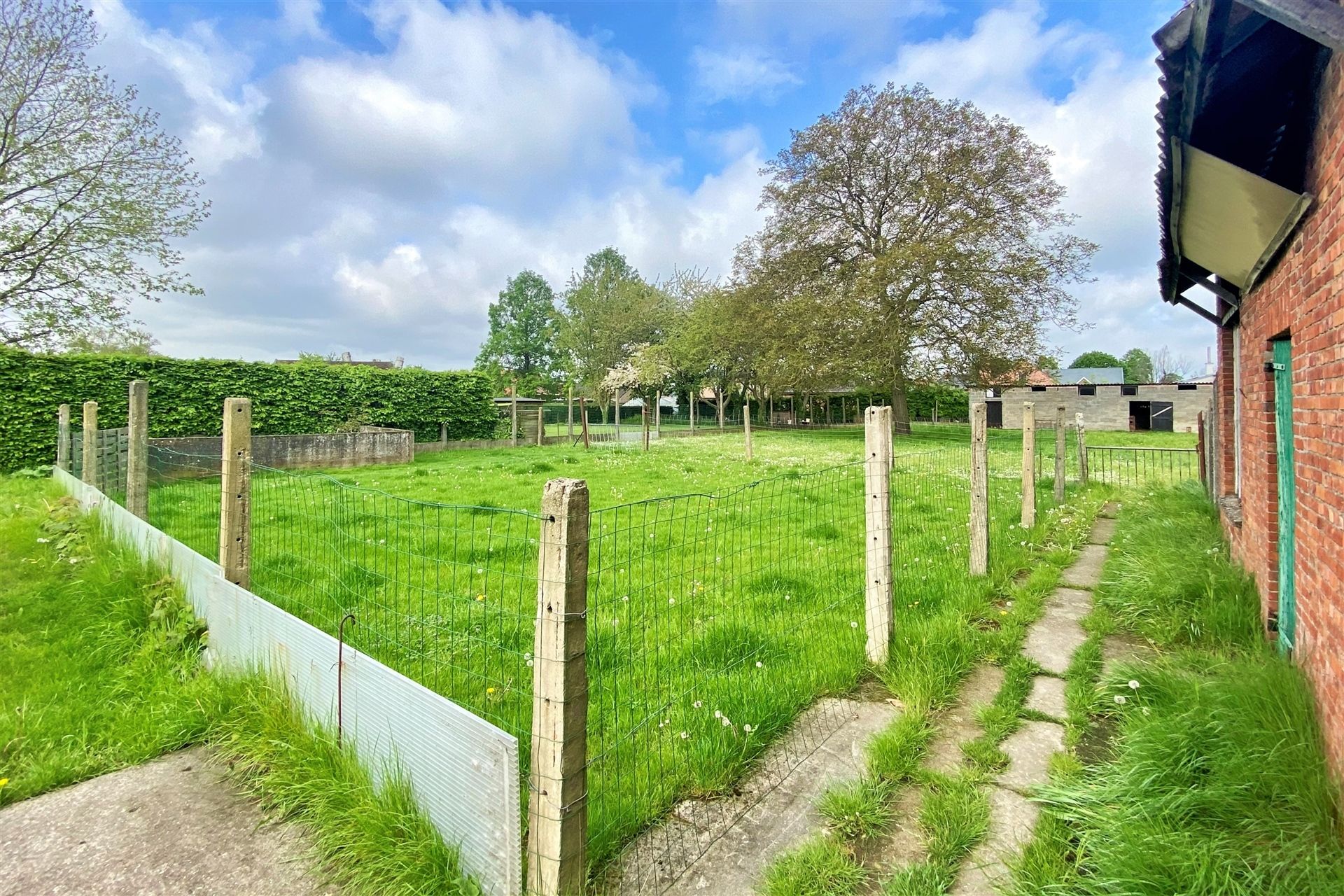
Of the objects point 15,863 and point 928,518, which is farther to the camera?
point 928,518

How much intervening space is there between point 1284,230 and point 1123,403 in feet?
128

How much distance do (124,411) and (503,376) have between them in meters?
47.2

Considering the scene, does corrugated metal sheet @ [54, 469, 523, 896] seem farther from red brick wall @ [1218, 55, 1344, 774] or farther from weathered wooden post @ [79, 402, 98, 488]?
weathered wooden post @ [79, 402, 98, 488]

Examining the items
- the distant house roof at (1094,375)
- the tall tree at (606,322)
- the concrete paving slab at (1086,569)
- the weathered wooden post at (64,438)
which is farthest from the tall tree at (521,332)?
the concrete paving slab at (1086,569)

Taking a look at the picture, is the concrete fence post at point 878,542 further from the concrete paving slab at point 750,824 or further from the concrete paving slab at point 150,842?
the concrete paving slab at point 150,842

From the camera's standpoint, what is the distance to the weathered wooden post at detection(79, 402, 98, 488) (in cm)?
680

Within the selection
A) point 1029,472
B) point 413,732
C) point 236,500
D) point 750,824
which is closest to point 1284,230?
point 750,824

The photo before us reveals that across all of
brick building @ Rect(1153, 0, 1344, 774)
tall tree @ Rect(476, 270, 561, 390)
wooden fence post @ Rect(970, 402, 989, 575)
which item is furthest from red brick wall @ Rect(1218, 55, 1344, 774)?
tall tree @ Rect(476, 270, 561, 390)

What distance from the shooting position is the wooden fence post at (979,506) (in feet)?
16.8

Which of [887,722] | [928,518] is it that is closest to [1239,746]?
[887,722]

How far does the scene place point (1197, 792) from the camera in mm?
2096

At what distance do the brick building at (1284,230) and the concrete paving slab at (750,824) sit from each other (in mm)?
1692

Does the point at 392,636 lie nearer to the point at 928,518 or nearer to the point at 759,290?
the point at 928,518

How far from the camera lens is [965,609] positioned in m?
4.41
